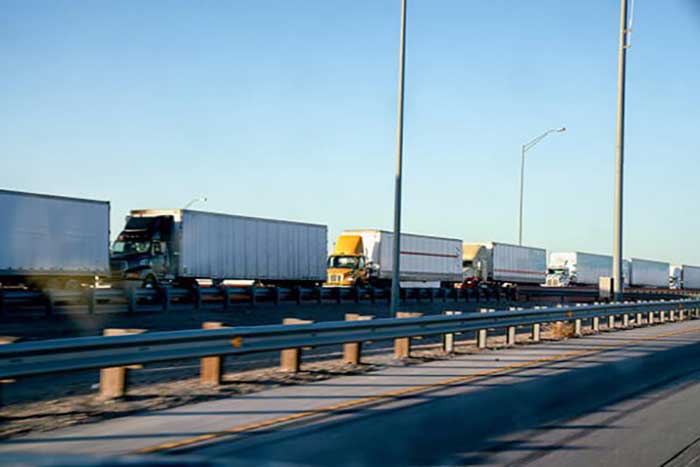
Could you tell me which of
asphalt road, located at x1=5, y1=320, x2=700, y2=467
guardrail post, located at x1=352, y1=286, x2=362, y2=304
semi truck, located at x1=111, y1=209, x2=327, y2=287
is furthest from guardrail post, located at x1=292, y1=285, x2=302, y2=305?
asphalt road, located at x1=5, y1=320, x2=700, y2=467

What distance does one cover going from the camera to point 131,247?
3475 cm

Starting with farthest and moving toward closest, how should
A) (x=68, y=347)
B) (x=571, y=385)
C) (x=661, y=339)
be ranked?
1. (x=661, y=339)
2. (x=571, y=385)
3. (x=68, y=347)

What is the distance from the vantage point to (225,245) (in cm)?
3700

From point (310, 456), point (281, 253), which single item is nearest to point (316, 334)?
point (310, 456)

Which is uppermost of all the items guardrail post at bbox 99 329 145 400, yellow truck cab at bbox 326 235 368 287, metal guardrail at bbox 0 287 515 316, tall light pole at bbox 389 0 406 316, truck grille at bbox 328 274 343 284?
tall light pole at bbox 389 0 406 316

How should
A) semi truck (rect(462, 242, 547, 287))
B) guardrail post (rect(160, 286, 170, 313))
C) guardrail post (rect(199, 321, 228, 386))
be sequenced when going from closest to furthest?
guardrail post (rect(199, 321, 228, 386)), guardrail post (rect(160, 286, 170, 313)), semi truck (rect(462, 242, 547, 287))

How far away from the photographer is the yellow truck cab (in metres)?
45.0

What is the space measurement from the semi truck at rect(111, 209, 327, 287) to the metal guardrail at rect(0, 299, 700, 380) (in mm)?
18991

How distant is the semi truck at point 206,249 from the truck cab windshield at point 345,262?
13.8 ft

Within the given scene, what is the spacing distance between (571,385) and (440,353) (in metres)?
4.21

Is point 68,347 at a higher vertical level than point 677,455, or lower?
higher

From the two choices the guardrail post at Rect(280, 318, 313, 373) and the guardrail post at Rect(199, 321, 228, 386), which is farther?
the guardrail post at Rect(280, 318, 313, 373)

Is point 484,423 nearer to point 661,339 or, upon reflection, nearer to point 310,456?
point 310,456

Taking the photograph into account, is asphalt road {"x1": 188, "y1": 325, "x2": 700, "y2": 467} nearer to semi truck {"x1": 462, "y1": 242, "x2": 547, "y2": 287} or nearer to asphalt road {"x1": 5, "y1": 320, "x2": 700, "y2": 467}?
asphalt road {"x1": 5, "y1": 320, "x2": 700, "y2": 467}
